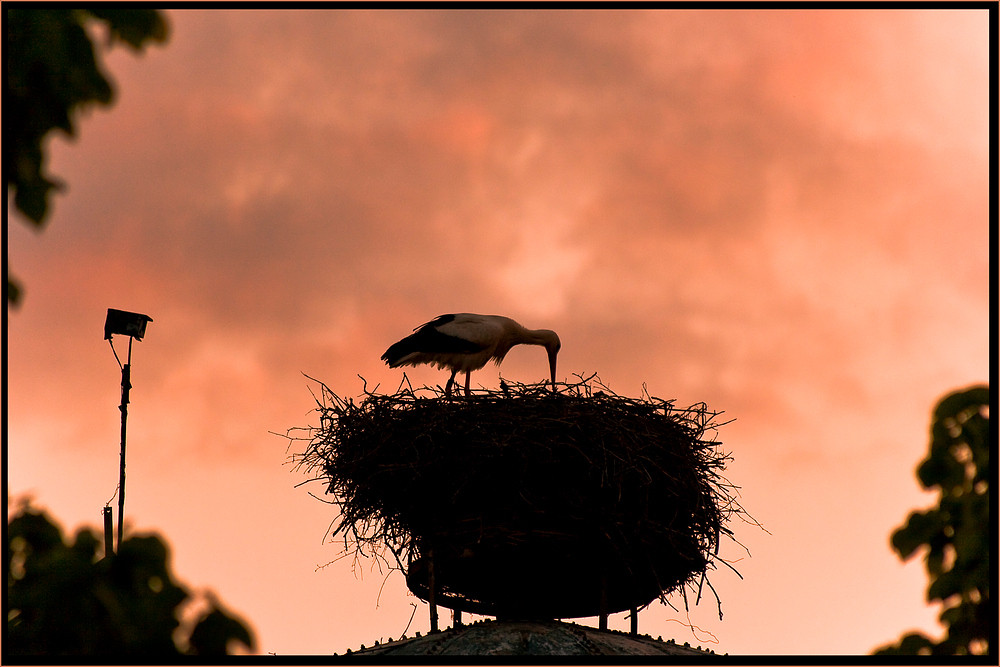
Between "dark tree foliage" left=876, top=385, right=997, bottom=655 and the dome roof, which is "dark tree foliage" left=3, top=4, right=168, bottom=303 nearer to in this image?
"dark tree foliage" left=876, top=385, right=997, bottom=655

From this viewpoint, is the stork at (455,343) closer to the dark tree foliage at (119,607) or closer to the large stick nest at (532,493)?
the large stick nest at (532,493)

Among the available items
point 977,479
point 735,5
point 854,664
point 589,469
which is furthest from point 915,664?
point 589,469

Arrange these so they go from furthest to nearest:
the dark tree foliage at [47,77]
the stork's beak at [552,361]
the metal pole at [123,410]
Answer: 1. the stork's beak at [552,361]
2. the metal pole at [123,410]
3. the dark tree foliage at [47,77]

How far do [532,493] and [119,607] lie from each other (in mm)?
7162

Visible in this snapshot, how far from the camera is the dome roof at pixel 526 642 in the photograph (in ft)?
31.5

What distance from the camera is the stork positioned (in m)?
13.0

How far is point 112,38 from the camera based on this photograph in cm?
275

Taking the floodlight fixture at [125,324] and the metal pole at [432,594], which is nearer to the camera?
the floodlight fixture at [125,324]

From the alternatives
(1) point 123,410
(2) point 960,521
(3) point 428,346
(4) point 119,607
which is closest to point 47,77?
(4) point 119,607

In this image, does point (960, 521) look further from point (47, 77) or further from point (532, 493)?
point (532, 493)

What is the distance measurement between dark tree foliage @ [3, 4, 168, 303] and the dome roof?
7341 millimetres

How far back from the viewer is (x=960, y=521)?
371 centimetres

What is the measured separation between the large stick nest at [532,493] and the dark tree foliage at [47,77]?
699 centimetres

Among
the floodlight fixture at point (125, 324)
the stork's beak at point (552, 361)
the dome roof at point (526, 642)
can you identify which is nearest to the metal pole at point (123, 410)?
the floodlight fixture at point (125, 324)
